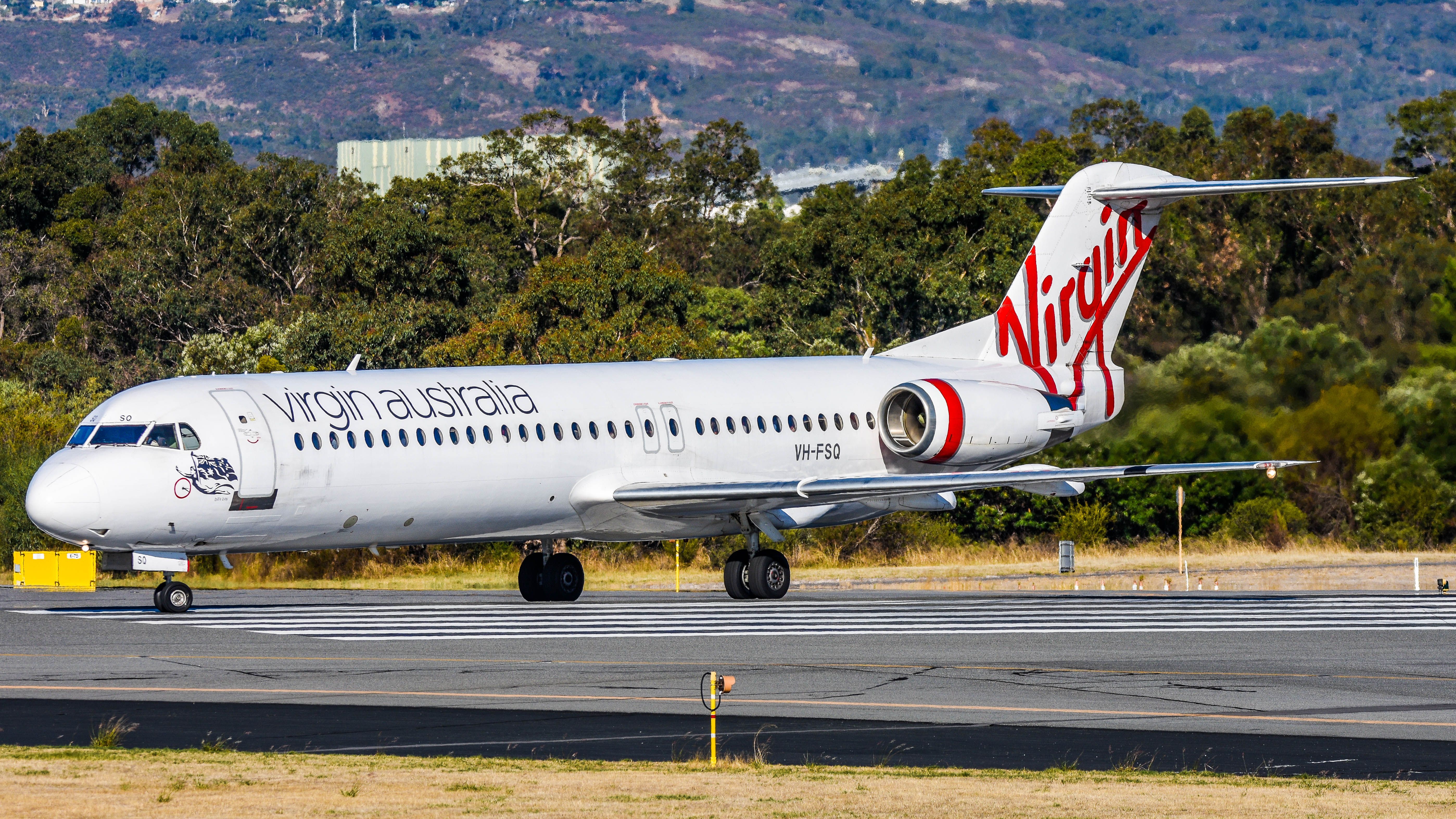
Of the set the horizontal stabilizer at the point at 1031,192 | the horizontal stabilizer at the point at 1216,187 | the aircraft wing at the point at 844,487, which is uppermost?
the horizontal stabilizer at the point at 1031,192

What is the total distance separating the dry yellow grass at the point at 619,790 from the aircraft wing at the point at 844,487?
17.6 m

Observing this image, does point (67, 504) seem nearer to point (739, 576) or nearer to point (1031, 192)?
point (739, 576)

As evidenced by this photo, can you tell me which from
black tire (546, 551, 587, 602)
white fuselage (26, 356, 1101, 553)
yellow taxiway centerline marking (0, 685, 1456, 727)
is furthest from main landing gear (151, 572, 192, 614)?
yellow taxiway centerline marking (0, 685, 1456, 727)

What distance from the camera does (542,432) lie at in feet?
105

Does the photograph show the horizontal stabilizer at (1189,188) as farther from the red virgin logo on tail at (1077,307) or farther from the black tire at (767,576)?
the black tire at (767,576)

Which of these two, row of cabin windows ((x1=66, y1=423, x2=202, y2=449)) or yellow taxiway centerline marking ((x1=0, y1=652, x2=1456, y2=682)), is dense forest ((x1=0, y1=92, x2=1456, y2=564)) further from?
yellow taxiway centerline marking ((x1=0, y1=652, x2=1456, y2=682))

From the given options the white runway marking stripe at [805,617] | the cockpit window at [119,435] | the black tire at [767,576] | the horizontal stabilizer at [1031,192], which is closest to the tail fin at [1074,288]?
the horizontal stabilizer at [1031,192]

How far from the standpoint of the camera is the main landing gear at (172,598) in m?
29.7

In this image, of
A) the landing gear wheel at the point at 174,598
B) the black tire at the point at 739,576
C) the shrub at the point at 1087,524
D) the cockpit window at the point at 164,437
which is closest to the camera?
the cockpit window at the point at 164,437

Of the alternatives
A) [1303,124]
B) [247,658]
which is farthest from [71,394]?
[1303,124]

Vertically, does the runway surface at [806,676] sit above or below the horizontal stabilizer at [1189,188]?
below

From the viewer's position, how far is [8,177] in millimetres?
108375

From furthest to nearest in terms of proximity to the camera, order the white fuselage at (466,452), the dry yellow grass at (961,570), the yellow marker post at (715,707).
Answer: the dry yellow grass at (961,570) → the white fuselage at (466,452) → the yellow marker post at (715,707)

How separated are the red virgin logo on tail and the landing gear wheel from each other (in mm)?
16328
